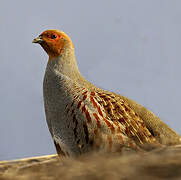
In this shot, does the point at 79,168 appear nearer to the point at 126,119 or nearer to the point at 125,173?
the point at 125,173

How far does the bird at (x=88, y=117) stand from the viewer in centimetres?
423

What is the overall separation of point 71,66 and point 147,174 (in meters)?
4.00

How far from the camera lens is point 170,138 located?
4777 millimetres

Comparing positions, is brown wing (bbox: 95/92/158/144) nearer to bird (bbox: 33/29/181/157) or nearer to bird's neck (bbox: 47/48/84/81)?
bird (bbox: 33/29/181/157)

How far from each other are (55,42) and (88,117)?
173 cm

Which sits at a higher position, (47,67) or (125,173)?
(47,67)

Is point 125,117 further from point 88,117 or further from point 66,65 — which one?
point 66,65

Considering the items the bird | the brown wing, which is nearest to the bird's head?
the bird

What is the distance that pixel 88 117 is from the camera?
13.9 feet

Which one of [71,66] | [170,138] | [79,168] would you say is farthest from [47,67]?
[79,168]

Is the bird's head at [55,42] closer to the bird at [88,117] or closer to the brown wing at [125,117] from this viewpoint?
the bird at [88,117]

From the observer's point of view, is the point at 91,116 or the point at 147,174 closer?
the point at 147,174

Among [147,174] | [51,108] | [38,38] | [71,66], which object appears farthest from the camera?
[38,38]

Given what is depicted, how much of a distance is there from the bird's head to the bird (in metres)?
0.02
